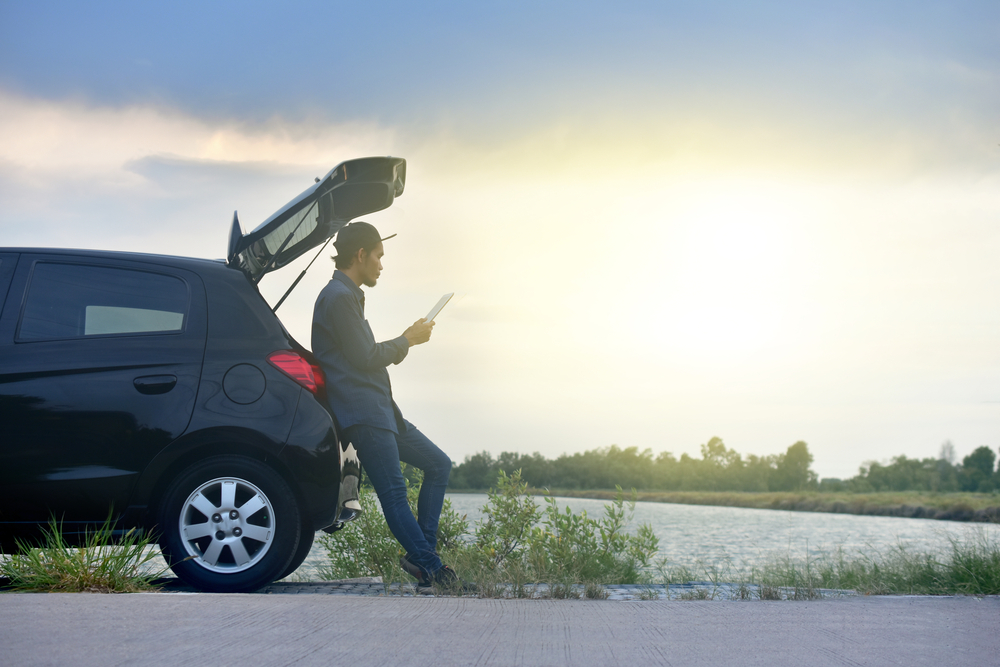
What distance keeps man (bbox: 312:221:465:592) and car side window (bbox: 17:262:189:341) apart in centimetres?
86

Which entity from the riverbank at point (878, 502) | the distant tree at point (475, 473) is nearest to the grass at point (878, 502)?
the riverbank at point (878, 502)

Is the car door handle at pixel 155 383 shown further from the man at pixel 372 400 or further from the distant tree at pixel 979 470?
the distant tree at pixel 979 470

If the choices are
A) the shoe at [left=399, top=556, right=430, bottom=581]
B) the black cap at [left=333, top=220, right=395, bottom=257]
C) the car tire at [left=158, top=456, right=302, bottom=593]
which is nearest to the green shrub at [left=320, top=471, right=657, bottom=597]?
the shoe at [left=399, top=556, right=430, bottom=581]

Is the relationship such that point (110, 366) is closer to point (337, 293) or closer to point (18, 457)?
point (18, 457)

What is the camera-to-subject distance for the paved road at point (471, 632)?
8.41 feet

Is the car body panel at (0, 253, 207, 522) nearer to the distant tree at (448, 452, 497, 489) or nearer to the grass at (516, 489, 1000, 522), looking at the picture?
the distant tree at (448, 452, 497, 489)

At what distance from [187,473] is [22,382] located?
1.03 m

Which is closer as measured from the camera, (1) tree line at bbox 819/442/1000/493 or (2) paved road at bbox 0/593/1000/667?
(2) paved road at bbox 0/593/1000/667

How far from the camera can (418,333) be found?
15.8 ft

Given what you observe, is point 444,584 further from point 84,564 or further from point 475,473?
point 475,473

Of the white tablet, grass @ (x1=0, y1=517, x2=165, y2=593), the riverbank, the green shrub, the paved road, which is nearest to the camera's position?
the paved road

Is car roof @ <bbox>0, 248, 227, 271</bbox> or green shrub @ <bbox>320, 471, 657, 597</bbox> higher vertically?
car roof @ <bbox>0, 248, 227, 271</bbox>

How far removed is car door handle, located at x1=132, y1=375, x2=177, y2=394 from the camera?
4188mm

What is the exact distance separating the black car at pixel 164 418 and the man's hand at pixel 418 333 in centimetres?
63
